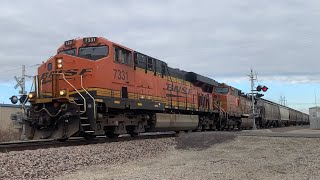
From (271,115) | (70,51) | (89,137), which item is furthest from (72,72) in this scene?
(271,115)

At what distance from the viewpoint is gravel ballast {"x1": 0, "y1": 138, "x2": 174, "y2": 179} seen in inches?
Result: 303

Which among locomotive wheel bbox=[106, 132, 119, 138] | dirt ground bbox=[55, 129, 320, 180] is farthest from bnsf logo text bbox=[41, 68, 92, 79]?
dirt ground bbox=[55, 129, 320, 180]

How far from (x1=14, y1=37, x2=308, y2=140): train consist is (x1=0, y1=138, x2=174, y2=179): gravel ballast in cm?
187

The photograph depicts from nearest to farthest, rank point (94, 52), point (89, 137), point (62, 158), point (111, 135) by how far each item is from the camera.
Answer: point (62, 158)
point (89, 137)
point (94, 52)
point (111, 135)

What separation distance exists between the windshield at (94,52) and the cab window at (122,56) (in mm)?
490

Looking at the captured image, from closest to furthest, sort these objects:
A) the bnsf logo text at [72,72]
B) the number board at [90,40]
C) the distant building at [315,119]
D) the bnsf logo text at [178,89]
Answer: the bnsf logo text at [72,72], the number board at [90,40], the bnsf logo text at [178,89], the distant building at [315,119]

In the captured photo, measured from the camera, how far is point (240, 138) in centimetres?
1519

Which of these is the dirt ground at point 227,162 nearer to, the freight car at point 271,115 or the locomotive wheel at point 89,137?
the locomotive wheel at point 89,137

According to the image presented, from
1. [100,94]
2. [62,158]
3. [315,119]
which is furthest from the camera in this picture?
[315,119]

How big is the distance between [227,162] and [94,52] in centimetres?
719

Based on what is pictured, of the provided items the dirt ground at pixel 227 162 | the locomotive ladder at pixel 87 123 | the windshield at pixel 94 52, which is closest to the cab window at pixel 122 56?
the windshield at pixel 94 52

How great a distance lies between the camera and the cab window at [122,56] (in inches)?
583

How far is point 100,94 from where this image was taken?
44.8 feet

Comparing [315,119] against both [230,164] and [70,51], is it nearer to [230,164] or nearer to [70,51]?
[70,51]
